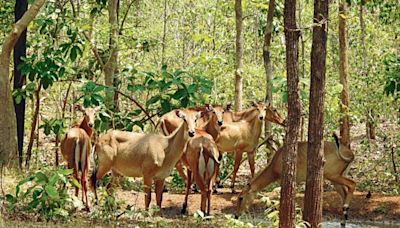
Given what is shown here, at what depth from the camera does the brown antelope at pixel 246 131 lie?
16.2m

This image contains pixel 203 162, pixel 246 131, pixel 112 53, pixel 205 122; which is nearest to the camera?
pixel 203 162

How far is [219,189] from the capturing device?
1625cm

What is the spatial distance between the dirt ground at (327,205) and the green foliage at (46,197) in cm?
283

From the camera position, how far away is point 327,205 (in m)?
14.8

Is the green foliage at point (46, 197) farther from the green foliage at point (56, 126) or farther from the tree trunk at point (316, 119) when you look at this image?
the green foliage at point (56, 126)

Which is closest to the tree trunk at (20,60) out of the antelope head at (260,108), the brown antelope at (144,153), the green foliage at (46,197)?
the brown antelope at (144,153)

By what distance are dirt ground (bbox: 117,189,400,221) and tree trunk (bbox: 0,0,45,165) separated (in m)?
2.16

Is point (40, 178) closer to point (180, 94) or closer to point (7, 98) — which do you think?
point (7, 98)

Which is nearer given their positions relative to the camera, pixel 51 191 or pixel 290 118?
pixel 290 118

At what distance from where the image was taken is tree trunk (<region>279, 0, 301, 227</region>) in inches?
367

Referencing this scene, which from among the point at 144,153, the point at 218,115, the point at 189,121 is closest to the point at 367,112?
the point at 218,115

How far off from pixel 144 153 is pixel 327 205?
3.82m

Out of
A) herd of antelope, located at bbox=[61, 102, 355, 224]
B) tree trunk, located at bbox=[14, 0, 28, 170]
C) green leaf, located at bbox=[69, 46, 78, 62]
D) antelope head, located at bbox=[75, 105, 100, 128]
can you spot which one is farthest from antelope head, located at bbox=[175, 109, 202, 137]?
tree trunk, located at bbox=[14, 0, 28, 170]

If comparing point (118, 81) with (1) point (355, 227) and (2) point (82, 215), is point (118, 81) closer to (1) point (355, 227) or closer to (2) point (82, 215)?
(2) point (82, 215)
